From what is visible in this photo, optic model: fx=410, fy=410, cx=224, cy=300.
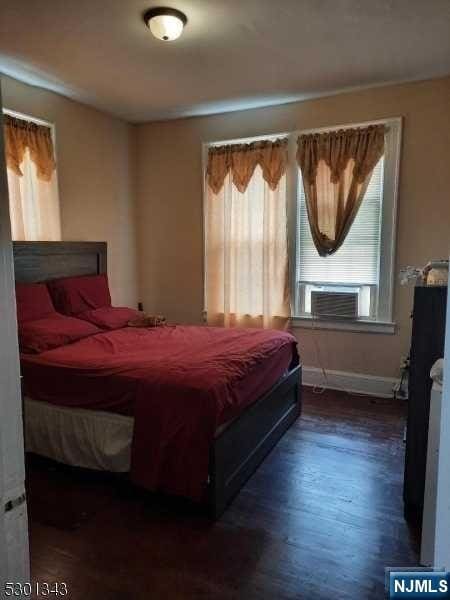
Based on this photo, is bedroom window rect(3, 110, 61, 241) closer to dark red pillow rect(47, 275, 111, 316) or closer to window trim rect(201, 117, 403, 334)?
dark red pillow rect(47, 275, 111, 316)

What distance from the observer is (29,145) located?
3.45m

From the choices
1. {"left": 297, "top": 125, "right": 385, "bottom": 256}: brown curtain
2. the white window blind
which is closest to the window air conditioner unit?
the white window blind

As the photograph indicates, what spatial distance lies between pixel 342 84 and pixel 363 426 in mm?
2899

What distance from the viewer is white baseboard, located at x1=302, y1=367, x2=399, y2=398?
12.7 feet

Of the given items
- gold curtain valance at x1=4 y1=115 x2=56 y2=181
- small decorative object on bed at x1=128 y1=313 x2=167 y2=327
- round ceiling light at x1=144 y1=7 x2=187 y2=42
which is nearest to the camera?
round ceiling light at x1=144 y1=7 x2=187 y2=42

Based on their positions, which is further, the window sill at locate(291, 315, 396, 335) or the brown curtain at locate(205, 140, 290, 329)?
the brown curtain at locate(205, 140, 290, 329)

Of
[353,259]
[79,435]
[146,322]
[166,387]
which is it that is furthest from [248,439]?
[353,259]

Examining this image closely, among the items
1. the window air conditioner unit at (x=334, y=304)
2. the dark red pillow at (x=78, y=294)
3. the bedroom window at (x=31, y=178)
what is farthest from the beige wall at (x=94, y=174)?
the window air conditioner unit at (x=334, y=304)

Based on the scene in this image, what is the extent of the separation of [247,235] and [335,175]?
40.4 inches

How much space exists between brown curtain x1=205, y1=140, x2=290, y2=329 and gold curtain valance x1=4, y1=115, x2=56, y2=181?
1.56 m

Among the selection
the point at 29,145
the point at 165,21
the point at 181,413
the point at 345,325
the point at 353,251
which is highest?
the point at 165,21

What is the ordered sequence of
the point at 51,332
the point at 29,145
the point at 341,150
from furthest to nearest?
the point at 341,150, the point at 29,145, the point at 51,332

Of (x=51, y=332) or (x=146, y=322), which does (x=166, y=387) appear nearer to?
(x=51, y=332)

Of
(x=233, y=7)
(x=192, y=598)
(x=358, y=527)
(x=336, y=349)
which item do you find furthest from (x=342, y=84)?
(x=192, y=598)
